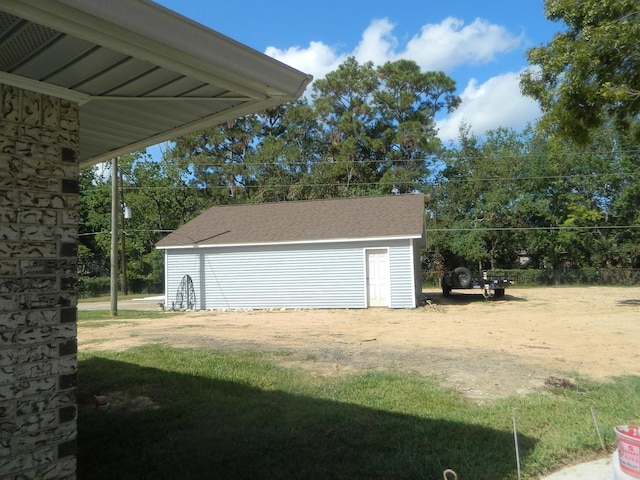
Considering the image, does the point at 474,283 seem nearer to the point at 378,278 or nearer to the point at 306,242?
the point at 378,278

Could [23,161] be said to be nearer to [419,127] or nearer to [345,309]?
[345,309]

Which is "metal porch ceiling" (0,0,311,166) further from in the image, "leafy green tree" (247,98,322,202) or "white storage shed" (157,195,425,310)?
"leafy green tree" (247,98,322,202)

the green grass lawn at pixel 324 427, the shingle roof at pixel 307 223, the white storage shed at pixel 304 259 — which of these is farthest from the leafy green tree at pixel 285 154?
the green grass lawn at pixel 324 427

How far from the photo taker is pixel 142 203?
36.3 metres

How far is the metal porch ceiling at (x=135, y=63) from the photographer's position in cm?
214

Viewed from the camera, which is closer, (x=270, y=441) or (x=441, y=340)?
(x=270, y=441)

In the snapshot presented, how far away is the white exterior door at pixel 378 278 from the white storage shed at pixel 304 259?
0.12 feet

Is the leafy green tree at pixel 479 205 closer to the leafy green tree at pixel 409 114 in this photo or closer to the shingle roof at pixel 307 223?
the leafy green tree at pixel 409 114

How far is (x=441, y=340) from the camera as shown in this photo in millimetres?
10078

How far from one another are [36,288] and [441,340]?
861cm

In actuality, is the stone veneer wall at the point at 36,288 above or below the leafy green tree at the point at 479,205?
below

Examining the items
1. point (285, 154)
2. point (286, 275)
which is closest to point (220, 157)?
point (285, 154)

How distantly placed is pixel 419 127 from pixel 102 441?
39113 millimetres

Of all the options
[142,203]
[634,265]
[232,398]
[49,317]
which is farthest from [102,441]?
[634,265]
